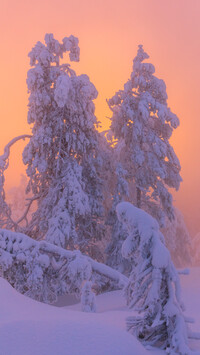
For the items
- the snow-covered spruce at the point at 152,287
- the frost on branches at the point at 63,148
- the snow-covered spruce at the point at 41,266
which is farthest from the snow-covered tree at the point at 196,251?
the snow-covered spruce at the point at 152,287

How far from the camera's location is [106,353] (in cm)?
501

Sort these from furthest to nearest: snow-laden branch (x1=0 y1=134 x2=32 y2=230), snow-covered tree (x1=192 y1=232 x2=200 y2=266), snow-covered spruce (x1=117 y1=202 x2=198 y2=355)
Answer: snow-covered tree (x1=192 y1=232 x2=200 y2=266)
snow-laden branch (x1=0 y1=134 x2=32 y2=230)
snow-covered spruce (x1=117 y1=202 x2=198 y2=355)

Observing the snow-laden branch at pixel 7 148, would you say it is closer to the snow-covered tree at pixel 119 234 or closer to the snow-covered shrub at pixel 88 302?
the snow-covered tree at pixel 119 234

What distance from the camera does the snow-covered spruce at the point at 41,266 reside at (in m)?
9.91

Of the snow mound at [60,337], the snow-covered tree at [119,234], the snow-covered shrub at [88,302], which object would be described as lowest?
the snow mound at [60,337]

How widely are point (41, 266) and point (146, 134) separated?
9718 millimetres

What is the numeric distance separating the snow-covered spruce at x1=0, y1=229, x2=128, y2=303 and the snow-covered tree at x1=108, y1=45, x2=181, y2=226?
310 inches

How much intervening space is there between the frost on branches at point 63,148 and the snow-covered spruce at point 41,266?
4502mm

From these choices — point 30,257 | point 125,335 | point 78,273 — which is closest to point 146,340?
point 125,335

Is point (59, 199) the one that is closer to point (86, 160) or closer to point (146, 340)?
point (86, 160)

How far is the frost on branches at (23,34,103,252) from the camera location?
15.4m

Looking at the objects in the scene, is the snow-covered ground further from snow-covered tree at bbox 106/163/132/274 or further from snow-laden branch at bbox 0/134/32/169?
snow-laden branch at bbox 0/134/32/169

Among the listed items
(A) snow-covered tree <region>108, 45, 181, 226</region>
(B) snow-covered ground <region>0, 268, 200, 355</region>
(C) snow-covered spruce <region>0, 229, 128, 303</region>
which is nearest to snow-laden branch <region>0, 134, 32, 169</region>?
(A) snow-covered tree <region>108, 45, 181, 226</region>

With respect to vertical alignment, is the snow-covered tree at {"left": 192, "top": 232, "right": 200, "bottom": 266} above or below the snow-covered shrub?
above
